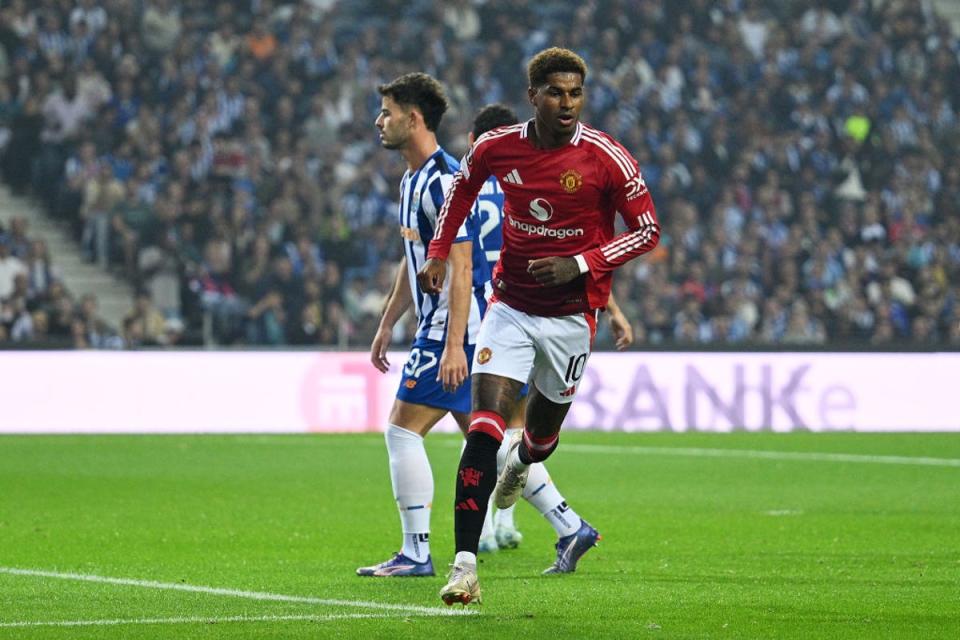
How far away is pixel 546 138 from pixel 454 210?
498 mm

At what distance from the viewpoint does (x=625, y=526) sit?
10742mm

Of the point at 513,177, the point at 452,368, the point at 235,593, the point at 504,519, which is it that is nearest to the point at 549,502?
the point at 504,519

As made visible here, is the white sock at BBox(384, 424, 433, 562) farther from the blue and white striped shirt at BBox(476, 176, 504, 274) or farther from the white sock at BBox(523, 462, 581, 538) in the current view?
the blue and white striped shirt at BBox(476, 176, 504, 274)

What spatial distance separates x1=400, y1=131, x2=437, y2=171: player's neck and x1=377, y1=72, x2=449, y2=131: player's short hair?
112mm

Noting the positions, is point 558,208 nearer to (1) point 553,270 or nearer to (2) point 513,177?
(2) point 513,177

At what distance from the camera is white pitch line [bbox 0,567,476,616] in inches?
263

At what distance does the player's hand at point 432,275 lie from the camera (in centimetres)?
711

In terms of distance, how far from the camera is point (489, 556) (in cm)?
898

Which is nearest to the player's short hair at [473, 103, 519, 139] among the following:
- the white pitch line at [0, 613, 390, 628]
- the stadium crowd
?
the white pitch line at [0, 613, 390, 628]

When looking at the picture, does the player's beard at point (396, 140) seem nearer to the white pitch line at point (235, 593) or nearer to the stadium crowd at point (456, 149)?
the white pitch line at point (235, 593)

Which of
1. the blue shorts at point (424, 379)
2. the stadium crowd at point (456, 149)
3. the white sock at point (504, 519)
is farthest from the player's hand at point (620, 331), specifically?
the stadium crowd at point (456, 149)

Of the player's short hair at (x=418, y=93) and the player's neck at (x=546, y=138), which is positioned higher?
the player's short hair at (x=418, y=93)

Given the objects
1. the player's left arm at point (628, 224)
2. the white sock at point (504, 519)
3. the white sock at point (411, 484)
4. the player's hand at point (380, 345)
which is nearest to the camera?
the player's left arm at point (628, 224)

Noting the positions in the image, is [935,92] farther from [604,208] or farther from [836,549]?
[604,208]
